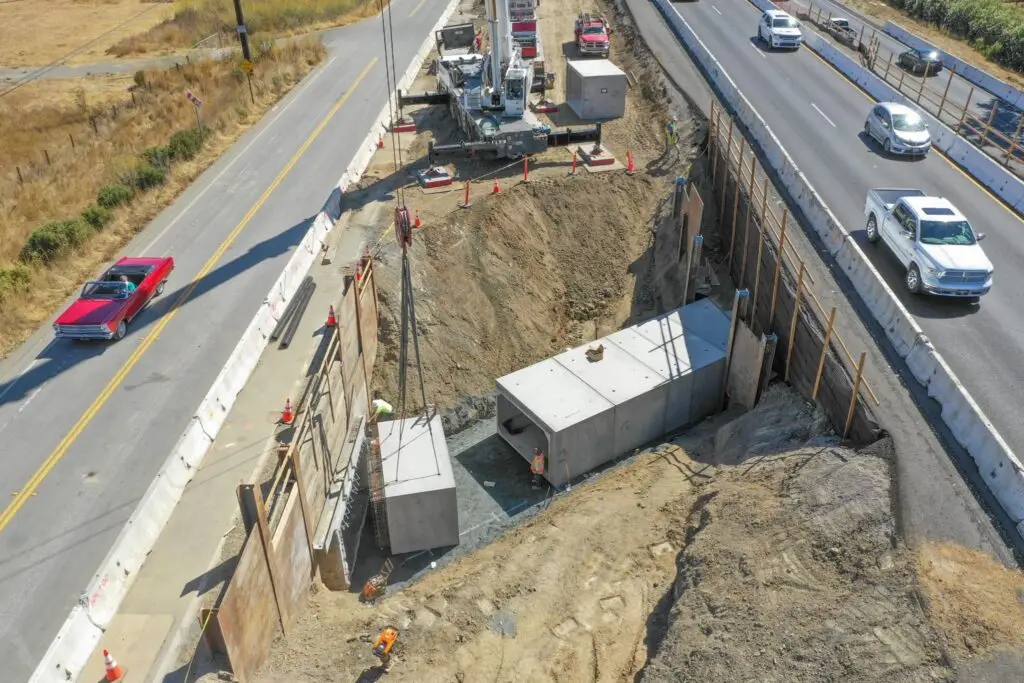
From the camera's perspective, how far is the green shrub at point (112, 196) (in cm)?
3156

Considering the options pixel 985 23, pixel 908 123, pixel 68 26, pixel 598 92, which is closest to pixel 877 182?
pixel 908 123

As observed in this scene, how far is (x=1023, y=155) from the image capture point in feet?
104

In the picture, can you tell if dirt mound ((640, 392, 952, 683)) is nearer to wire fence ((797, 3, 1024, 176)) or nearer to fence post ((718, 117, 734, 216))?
fence post ((718, 117, 734, 216))

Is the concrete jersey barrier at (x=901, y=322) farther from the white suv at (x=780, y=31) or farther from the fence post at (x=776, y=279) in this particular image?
the white suv at (x=780, y=31)

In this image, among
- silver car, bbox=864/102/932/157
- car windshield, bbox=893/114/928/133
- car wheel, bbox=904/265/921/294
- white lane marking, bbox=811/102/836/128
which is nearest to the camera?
car wheel, bbox=904/265/921/294

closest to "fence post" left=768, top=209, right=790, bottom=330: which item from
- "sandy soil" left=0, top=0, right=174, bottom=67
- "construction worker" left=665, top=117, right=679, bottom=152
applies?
"construction worker" left=665, top=117, right=679, bottom=152

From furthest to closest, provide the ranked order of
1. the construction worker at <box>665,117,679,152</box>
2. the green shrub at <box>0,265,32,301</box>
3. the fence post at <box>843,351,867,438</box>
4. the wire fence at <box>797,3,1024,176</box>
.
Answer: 1. the construction worker at <box>665,117,679,152</box>
2. the wire fence at <box>797,3,1024,176</box>
3. the green shrub at <box>0,265,32,301</box>
4. the fence post at <box>843,351,867,438</box>

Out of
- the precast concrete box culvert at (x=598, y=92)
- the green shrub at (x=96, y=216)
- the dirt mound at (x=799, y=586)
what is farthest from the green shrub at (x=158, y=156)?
the dirt mound at (x=799, y=586)

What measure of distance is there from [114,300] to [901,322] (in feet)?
77.7

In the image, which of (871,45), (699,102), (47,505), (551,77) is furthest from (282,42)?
(47,505)

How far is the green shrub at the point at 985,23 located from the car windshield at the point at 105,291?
5525 cm

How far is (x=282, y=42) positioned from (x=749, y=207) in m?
42.3

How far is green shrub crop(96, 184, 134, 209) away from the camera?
3156 cm

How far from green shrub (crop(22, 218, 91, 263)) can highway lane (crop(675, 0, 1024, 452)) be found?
28.4 metres
